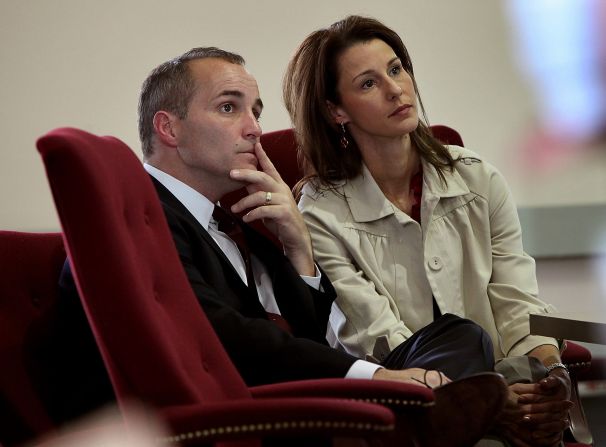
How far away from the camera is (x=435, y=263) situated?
2104mm

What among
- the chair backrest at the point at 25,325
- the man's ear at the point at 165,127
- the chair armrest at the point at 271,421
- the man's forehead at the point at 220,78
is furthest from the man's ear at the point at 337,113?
the chair armrest at the point at 271,421

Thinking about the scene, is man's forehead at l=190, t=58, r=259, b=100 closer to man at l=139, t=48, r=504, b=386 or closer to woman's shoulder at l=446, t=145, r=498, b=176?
man at l=139, t=48, r=504, b=386

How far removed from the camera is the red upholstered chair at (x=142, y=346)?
120 centimetres

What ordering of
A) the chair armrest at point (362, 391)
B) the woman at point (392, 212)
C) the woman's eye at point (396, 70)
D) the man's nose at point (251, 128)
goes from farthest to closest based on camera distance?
the woman's eye at point (396, 70), the woman at point (392, 212), the man's nose at point (251, 128), the chair armrest at point (362, 391)

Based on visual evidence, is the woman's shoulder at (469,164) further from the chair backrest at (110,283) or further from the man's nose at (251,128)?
the chair backrest at (110,283)

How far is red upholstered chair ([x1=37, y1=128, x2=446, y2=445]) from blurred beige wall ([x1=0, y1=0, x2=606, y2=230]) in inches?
75.3

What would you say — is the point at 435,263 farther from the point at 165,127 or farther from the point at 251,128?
the point at 165,127

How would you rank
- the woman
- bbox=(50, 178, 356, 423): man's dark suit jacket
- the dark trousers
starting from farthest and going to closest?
the woman
the dark trousers
bbox=(50, 178, 356, 423): man's dark suit jacket

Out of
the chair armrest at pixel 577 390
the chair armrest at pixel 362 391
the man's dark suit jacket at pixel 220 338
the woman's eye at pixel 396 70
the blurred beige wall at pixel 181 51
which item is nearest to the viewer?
the chair armrest at pixel 362 391

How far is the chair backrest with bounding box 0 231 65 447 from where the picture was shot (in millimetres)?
1590

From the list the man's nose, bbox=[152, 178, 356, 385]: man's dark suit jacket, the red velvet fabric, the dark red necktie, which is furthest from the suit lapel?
the red velvet fabric

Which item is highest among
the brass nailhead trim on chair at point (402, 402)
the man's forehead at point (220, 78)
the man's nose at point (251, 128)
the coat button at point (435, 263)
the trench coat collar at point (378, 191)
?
the man's forehead at point (220, 78)

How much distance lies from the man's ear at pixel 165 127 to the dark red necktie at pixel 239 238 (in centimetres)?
15

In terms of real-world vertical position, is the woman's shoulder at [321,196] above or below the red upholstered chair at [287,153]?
below
